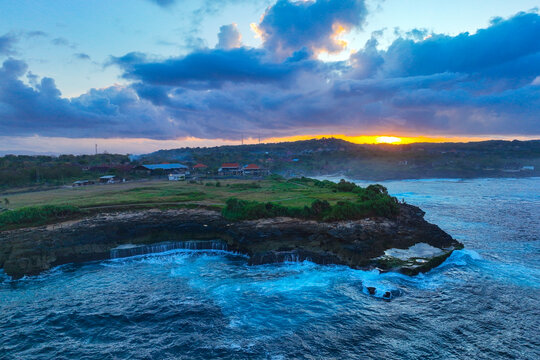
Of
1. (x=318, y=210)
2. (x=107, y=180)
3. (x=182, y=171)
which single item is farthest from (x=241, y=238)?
(x=182, y=171)

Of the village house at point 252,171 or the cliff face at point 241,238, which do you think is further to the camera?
the village house at point 252,171

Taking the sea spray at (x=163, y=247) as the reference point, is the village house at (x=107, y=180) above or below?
above

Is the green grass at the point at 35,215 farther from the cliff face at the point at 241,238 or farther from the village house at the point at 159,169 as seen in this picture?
the village house at the point at 159,169

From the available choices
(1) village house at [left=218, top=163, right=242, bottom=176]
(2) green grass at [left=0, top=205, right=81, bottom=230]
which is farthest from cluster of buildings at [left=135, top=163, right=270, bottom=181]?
(2) green grass at [left=0, top=205, right=81, bottom=230]

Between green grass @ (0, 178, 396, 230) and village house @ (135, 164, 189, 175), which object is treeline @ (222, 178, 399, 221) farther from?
village house @ (135, 164, 189, 175)

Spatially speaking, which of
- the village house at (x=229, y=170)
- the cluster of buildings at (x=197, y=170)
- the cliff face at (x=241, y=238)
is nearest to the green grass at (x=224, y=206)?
the cliff face at (x=241, y=238)

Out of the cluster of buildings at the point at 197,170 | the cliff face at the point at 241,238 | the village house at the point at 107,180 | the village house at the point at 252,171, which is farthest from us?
the village house at the point at 252,171
